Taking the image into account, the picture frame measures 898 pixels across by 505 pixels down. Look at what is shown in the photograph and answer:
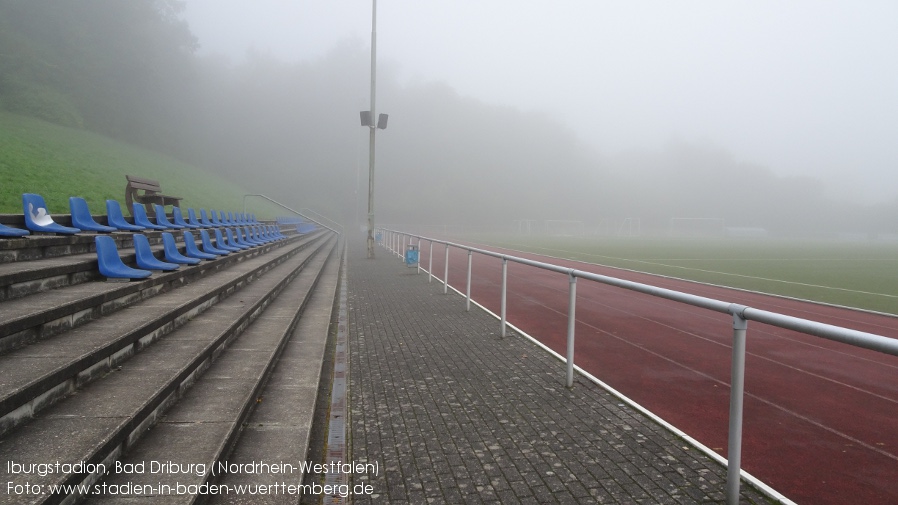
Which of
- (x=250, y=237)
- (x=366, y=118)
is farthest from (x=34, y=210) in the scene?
(x=366, y=118)

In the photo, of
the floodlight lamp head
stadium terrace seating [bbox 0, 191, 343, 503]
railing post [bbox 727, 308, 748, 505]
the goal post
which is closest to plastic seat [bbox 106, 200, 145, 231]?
stadium terrace seating [bbox 0, 191, 343, 503]

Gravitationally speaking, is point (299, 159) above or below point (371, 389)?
above

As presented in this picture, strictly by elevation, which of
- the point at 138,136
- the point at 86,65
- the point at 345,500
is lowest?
the point at 345,500

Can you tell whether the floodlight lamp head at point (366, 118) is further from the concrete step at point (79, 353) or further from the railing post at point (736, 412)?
the railing post at point (736, 412)

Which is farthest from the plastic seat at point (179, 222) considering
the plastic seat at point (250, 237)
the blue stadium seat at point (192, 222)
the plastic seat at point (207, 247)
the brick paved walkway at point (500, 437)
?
the brick paved walkway at point (500, 437)

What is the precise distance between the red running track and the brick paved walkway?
0.43 metres

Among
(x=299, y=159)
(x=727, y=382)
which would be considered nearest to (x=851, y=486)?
(x=727, y=382)

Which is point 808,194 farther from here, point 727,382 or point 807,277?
point 727,382

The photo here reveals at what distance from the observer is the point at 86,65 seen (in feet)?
149

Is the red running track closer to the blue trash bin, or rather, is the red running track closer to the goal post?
the blue trash bin

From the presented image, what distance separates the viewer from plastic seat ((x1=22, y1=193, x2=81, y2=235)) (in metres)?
6.27

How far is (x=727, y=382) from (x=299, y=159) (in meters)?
80.5

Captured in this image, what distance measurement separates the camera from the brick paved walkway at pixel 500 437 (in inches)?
112

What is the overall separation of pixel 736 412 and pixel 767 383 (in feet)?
8.74
